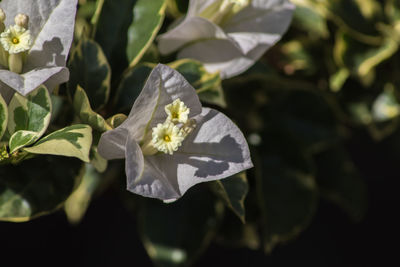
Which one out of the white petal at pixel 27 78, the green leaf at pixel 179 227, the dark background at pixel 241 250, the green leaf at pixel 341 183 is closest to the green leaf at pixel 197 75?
the white petal at pixel 27 78

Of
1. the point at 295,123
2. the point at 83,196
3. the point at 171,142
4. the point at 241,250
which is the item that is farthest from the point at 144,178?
the point at 241,250

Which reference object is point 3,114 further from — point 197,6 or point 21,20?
point 197,6

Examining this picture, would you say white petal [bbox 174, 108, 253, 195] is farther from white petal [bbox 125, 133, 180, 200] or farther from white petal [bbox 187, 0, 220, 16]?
white petal [bbox 187, 0, 220, 16]

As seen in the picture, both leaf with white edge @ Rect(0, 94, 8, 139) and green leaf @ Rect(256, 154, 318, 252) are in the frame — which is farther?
green leaf @ Rect(256, 154, 318, 252)

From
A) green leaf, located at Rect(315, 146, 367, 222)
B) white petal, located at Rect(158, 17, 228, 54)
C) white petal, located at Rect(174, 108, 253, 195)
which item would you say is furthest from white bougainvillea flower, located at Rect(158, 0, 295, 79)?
green leaf, located at Rect(315, 146, 367, 222)

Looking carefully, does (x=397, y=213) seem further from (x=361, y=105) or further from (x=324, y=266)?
(x=361, y=105)

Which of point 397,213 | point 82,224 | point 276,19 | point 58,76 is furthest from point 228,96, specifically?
point 397,213
